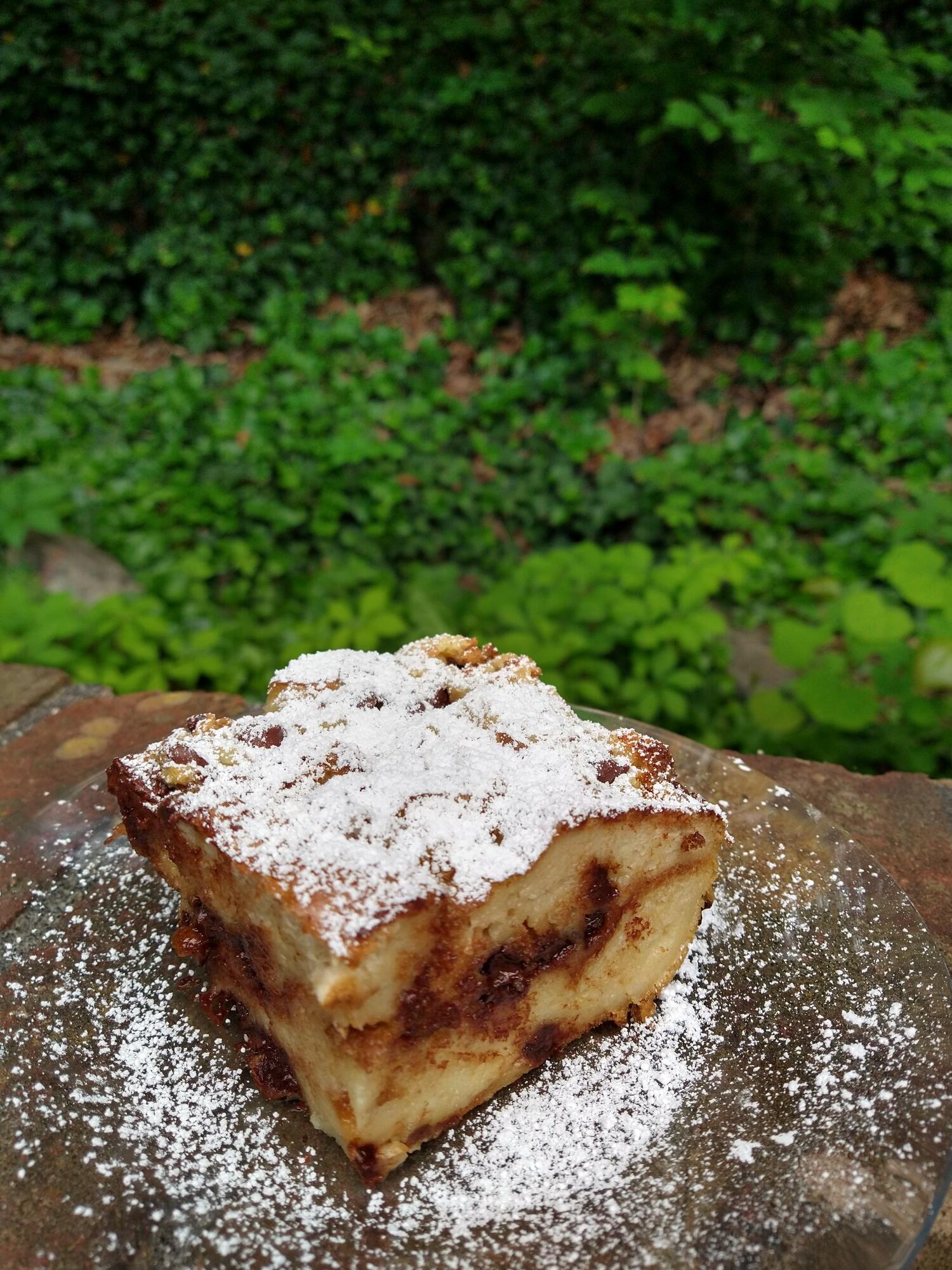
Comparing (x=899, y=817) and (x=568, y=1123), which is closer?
(x=568, y=1123)

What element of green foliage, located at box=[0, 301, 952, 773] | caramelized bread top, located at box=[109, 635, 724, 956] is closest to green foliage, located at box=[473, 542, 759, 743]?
green foliage, located at box=[0, 301, 952, 773]

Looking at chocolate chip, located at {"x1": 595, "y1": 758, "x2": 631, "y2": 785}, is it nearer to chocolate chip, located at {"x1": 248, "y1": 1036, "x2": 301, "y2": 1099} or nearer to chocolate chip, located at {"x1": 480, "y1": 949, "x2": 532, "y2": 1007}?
chocolate chip, located at {"x1": 480, "y1": 949, "x2": 532, "y2": 1007}

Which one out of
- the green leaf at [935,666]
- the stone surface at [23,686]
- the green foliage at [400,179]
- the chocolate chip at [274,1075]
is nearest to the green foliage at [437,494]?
the green foliage at [400,179]

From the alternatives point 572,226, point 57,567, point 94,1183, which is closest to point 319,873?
point 94,1183

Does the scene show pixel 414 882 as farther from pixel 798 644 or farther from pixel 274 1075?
pixel 798 644

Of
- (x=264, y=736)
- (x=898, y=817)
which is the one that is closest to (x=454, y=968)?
(x=264, y=736)

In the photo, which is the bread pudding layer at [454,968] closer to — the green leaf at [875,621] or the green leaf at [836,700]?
the green leaf at [836,700]
